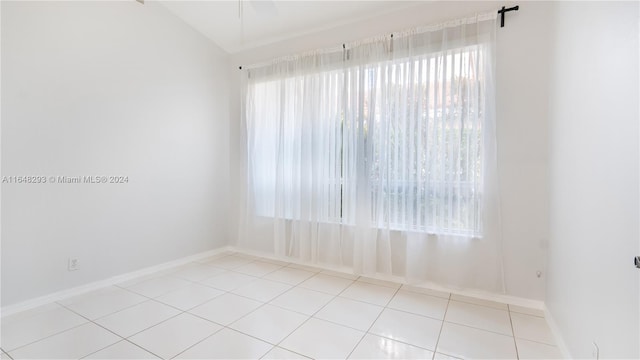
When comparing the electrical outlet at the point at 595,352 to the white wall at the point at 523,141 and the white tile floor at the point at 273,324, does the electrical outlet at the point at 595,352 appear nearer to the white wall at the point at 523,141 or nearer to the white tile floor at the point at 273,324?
the white tile floor at the point at 273,324

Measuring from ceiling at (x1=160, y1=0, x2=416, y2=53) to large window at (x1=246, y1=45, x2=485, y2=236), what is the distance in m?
0.53

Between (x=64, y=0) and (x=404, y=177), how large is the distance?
142 inches

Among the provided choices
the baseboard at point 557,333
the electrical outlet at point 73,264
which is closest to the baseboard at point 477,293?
the baseboard at point 557,333

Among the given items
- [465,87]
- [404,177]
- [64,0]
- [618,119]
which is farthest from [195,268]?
[618,119]

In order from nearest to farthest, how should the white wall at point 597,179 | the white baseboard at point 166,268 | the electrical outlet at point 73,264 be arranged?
the white wall at point 597,179
the white baseboard at point 166,268
the electrical outlet at point 73,264

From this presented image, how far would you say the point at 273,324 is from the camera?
2213mm

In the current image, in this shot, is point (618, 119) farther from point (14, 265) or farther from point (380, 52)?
point (14, 265)

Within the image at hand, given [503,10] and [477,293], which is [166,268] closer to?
[477,293]

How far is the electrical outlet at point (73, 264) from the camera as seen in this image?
2711mm

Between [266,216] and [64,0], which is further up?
[64,0]

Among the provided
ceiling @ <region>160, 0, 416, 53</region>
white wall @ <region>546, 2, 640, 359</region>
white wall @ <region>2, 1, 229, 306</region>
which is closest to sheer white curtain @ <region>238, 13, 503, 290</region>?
ceiling @ <region>160, 0, 416, 53</region>

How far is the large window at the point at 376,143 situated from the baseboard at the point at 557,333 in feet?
2.63

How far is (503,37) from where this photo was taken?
Answer: 250 cm

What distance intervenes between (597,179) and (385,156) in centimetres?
171
